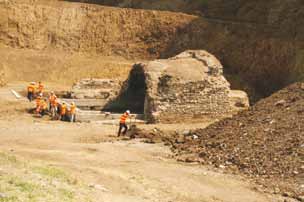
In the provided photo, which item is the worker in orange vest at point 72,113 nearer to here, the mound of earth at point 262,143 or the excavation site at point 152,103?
the excavation site at point 152,103

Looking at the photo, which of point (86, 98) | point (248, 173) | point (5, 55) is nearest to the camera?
point (248, 173)

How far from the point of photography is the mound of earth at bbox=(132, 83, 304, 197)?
14594 mm

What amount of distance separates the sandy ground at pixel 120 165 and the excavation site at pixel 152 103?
1.9 inches

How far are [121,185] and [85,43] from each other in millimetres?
32765

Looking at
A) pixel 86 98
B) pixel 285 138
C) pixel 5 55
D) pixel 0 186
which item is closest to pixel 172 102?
pixel 86 98

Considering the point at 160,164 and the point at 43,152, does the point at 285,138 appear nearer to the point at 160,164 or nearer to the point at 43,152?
the point at 160,164

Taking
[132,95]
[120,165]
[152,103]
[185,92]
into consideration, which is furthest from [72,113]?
[120,165]

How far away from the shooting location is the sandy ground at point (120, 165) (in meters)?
12.9

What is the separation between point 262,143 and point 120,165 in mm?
3993

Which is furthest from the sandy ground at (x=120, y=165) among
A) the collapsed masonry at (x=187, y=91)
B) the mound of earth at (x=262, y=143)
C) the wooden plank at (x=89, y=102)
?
the wooden plank at (x=89, y=102)

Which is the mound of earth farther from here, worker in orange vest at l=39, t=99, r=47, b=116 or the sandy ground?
worker in orange vest at l=39, t=99, r=47, b=116

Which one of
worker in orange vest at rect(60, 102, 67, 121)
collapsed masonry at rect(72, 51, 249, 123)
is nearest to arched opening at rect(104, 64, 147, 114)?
collapsed masonry at rect(72, 51, 249, 123)

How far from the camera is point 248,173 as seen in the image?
49.4 feet

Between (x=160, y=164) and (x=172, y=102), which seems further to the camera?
(x=172, y=102)
